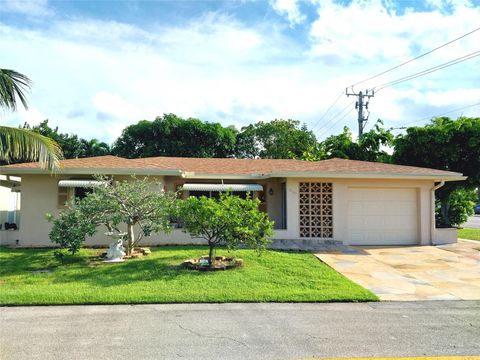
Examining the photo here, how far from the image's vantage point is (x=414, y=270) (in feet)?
42.1

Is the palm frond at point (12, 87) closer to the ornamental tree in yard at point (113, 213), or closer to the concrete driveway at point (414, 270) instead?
the ornamental tree in yard at point (113, 213)

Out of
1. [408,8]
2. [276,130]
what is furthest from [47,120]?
[408,8]

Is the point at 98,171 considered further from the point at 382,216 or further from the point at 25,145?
the point at 382,216

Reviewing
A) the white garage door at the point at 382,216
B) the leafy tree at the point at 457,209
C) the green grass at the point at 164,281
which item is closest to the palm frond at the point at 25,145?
the green grass at the point at 164,281

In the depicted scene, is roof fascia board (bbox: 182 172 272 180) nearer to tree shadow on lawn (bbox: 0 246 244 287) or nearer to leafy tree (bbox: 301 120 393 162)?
tree shadow on lawn (bbox: 0 246 244 287)

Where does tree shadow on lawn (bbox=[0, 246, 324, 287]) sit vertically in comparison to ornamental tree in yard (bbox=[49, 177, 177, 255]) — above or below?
below

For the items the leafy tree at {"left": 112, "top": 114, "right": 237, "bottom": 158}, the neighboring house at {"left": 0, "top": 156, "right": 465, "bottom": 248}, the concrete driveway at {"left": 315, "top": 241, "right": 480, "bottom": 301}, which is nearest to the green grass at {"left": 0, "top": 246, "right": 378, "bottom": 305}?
the concrete driveway at {"left": 315, "top": 241, "right": 480, "bottom": 301}

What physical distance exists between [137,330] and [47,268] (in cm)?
662

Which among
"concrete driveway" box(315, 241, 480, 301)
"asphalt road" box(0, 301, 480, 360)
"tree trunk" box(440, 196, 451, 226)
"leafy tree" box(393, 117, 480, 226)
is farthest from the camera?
"tree trunk" box(440, 196, 451, 226)

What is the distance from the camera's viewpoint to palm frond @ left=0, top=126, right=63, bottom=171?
11469 mm

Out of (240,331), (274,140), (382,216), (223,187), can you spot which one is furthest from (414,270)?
(274,140)

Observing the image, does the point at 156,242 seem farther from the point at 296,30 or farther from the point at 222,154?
the point at 222,154

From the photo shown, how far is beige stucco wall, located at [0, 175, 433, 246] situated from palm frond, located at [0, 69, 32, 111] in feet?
18.3

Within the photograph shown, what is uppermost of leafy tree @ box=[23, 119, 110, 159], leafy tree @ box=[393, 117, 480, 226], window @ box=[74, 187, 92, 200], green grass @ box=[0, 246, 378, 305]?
leafy tree @ box=[23, 119, 110, 159]
